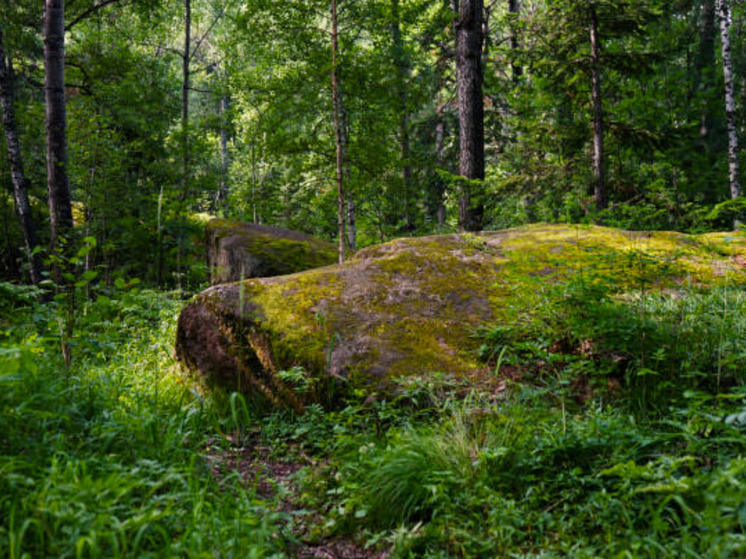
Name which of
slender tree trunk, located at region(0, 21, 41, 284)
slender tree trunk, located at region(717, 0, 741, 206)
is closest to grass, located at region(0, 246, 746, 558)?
slender tree trunk, located at region(0, 21, 41, 284)

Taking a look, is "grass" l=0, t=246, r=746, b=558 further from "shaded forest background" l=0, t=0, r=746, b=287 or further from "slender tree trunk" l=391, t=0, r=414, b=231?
"slender tree trunk" l=391, t=0, r=414, b=231

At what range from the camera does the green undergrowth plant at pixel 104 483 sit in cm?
171

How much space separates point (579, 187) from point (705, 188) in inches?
239

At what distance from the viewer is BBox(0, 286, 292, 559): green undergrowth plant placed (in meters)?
1.71

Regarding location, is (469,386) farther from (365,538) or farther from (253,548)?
(253,548)

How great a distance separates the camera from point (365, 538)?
2307mm

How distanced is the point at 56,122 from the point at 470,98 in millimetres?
6607

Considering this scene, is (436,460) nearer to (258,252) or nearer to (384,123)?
(258,252)

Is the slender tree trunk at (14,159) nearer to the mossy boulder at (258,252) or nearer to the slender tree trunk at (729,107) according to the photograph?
the mossy boulder at (258,252)

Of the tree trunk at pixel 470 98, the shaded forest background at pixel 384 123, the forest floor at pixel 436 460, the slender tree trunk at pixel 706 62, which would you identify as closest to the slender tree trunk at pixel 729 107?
the shaded forest background at pixel 384 123

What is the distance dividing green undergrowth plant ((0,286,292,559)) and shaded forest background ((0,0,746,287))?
14.6 feet

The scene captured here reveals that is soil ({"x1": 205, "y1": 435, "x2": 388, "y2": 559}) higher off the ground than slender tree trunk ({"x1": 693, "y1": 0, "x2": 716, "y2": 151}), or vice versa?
slender tree trunk ({"x1": 693, "y1": 0, "x2": 716, "y2": 151})

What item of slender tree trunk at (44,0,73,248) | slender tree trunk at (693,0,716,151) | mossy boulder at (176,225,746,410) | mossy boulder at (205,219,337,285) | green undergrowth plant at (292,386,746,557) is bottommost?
green undergrowth plant at (292,386,746,557)

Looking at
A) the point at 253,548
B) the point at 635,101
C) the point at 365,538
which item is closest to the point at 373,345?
the point at 365,538
